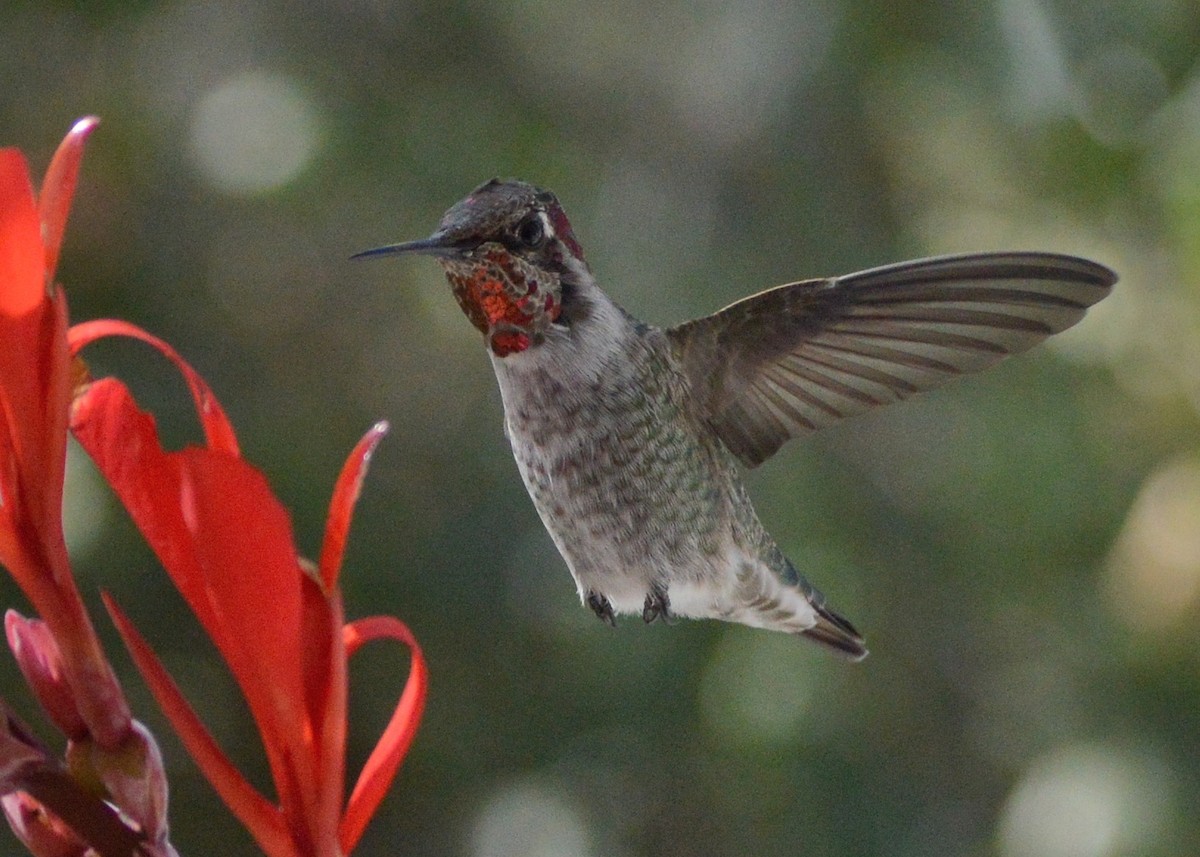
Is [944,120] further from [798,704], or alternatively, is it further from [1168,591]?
[798,704]

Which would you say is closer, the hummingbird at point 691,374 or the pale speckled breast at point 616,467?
the hummingbird at point 691,374

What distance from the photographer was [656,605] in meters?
1.37

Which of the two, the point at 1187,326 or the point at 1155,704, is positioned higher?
the point at 1187,326

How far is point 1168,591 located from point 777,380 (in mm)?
1078

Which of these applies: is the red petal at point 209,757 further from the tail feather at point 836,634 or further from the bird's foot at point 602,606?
the tail feather at point 836,634

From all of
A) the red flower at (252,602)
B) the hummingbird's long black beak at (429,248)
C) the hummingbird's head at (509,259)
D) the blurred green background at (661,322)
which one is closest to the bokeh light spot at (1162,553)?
the blurred green background at (661,322)

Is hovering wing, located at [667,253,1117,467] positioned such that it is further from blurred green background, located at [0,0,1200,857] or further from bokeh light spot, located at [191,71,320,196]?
bokeh light spot, located at [191,71,320,196]

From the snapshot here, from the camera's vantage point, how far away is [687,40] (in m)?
2.61

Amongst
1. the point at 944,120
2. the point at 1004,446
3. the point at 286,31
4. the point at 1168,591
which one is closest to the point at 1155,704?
the point at 1168,591

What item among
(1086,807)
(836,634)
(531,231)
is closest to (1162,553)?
(1086,807)

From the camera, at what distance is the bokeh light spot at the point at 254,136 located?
256 centimetres

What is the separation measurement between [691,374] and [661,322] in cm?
104

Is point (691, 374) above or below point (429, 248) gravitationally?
below

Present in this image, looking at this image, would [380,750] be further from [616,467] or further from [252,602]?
[616,467]
